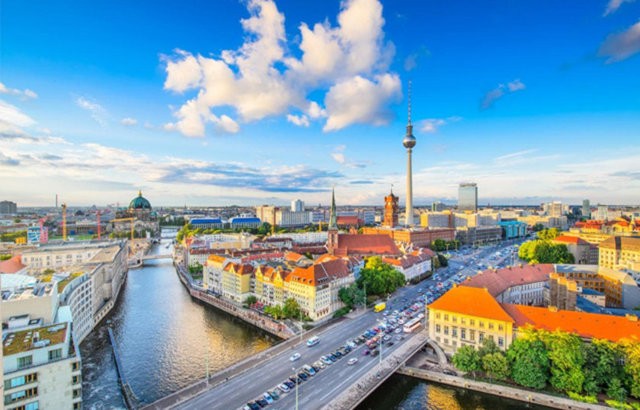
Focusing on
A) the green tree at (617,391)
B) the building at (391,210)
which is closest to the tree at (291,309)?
the green tree at (617,391)

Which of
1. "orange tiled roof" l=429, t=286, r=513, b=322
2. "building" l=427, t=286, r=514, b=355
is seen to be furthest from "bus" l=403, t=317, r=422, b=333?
"orange tiled roof" l=429, t=286, r=513, b=322

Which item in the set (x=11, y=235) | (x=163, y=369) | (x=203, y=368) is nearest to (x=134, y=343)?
(x=163, y=369)

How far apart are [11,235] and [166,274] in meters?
80.2

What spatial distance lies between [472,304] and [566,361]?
928cm

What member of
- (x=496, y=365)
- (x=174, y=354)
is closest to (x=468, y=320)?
(x=496, y=365)

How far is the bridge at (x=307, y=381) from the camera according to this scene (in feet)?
90.9

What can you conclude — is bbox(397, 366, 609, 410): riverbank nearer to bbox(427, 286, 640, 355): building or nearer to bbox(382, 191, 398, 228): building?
bbox(427, 286, 640, 355): building

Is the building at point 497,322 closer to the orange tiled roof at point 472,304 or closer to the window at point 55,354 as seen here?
the orange tiled roof at point 472,304

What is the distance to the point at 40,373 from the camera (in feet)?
78.0

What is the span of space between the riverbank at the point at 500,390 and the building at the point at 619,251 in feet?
159

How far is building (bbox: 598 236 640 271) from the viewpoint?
2635 inches

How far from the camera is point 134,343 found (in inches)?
1711

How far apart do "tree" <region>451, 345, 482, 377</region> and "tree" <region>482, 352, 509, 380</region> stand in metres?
0.68

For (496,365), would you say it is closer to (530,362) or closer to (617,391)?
(530,362)
